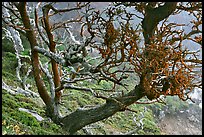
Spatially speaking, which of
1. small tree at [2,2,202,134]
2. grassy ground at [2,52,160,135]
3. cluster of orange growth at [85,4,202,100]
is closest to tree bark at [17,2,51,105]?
small tree at [2,2,202,134]

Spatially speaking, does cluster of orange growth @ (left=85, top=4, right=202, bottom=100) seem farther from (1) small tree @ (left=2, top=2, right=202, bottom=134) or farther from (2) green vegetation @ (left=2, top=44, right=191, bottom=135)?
(2) green vegetation @ (left=2, top=44, right=191, bottom=135)

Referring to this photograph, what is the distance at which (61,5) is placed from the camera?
20172 mm

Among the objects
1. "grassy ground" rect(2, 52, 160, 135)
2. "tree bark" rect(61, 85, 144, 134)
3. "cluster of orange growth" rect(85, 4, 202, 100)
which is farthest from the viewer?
"tree bark" rect(61, 85, 144, 134)

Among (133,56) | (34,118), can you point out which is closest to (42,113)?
(34,118)

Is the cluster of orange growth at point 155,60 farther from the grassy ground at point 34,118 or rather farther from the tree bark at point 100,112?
the grassy ground at point 34,118

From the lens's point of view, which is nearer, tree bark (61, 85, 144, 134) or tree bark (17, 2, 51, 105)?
tree bark (61, 85, 144, 134)

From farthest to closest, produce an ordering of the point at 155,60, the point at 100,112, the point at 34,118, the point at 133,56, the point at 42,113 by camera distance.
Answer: the point at 42,113
the point at 34,118
the point at 100,112
the point at 133,56
the point at 155,60

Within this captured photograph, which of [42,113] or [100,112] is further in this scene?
[42,113]

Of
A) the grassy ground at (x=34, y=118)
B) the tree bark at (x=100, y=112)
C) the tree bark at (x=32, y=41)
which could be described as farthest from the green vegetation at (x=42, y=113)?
the tree bark at (x=32, y=41)

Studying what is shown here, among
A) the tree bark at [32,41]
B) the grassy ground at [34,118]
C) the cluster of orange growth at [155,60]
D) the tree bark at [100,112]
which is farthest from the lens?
the tree bark at [32,41]

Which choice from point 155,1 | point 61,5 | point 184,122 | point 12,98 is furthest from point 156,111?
point 61,5

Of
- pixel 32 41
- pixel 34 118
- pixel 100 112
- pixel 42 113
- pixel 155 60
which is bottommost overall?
pixel 42 113

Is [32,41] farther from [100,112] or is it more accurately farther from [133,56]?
[133,56]

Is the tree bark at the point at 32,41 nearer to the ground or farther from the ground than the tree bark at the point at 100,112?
farther from the ground
